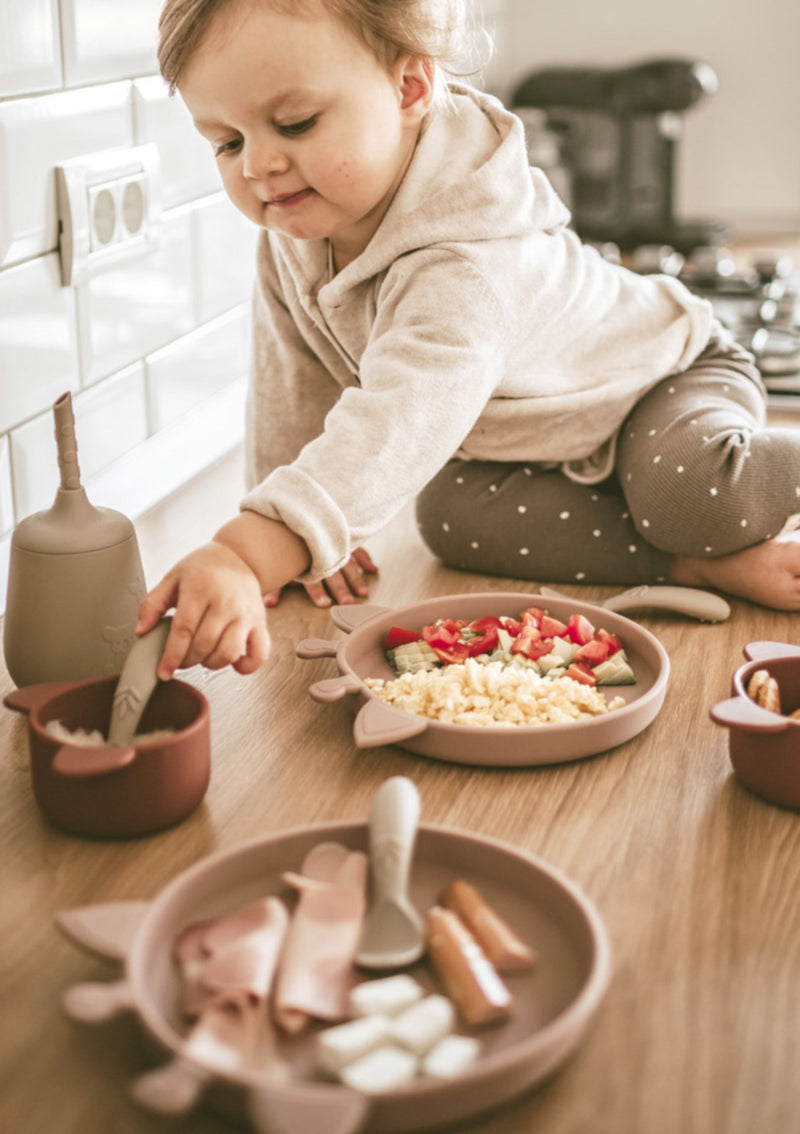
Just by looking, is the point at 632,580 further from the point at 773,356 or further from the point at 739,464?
the point at 773,356

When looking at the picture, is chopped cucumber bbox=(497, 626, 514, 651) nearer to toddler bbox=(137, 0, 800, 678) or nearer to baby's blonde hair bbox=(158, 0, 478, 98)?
toddler bbox=(137, 0, 800, 678)

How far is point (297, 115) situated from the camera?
2.90 feet

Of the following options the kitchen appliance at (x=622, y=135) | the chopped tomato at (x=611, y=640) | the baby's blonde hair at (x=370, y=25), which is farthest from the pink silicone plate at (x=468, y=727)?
the kitchen appliance at (x=622, y=135)

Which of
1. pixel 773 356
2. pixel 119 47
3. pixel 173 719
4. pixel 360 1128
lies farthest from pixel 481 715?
pixel 773 356

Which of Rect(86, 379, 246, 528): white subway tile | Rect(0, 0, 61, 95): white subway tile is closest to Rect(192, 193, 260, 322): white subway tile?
Rect(86, 379, 246, 528): white subway tile

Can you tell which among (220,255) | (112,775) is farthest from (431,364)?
(220,255)

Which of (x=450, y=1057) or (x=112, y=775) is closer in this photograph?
(x=450, y=1057)

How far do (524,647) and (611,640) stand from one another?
0.07 metres

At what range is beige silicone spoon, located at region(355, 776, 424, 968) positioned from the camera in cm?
60

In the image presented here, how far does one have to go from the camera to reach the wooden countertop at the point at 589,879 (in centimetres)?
53

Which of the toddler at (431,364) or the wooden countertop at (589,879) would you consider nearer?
the wooden countertop at (589,879)

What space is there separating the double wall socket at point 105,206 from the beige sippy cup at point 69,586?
0.33 meters

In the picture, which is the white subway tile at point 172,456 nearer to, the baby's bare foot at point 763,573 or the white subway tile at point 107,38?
the white subway tile at point 107,38

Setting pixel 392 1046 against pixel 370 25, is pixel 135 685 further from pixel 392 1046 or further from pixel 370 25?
pixel 370 25
